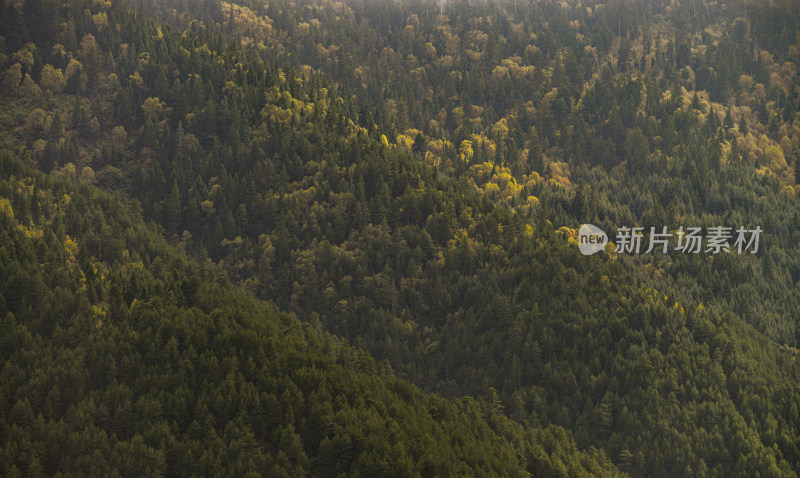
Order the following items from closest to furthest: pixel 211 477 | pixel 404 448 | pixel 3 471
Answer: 1. pixel 3 471
2. pixel 211 477
3. pixel 404 448

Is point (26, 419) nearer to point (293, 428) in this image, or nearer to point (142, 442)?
point (142, 442)

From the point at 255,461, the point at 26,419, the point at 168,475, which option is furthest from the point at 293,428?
the point at 26,419

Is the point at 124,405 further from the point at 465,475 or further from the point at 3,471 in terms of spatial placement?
the point at 465,475

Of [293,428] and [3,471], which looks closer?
[3,471]

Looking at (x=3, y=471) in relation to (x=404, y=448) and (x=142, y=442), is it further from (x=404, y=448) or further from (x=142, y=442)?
(x=404, y=448)

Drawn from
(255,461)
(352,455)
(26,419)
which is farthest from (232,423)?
(26,419)

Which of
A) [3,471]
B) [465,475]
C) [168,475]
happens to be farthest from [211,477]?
[465,475]

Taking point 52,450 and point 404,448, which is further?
point 404,448

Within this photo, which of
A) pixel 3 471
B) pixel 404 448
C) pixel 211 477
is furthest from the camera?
pixel 404 448
